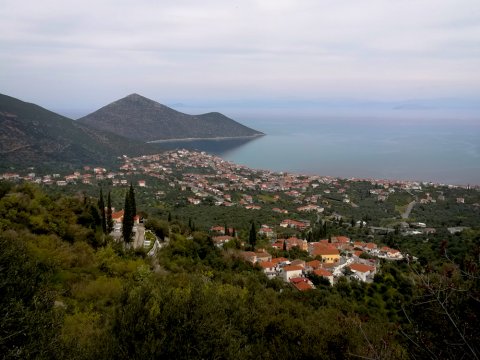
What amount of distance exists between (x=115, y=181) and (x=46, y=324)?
46.7 metres

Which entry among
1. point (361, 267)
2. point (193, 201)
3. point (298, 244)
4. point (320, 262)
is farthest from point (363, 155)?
point (361, 267)

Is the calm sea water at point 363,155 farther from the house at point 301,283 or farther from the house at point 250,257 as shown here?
the house at point 301,283

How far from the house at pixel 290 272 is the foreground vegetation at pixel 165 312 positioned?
575 cm

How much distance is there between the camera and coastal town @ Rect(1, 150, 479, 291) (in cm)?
2114

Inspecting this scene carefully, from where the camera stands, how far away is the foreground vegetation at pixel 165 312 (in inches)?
111

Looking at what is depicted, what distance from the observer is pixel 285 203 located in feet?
160

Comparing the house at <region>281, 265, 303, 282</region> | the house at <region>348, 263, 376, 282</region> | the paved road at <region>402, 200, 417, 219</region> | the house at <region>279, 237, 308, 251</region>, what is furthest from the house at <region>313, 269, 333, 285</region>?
the paved road at <region>402, 200, 417, 219</region>

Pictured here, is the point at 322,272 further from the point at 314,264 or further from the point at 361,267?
the point at 361,267

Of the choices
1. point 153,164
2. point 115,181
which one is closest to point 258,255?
point 115,181

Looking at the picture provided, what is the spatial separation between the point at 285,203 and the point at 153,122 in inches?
3108

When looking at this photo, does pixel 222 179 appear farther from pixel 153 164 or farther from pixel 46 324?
pixel 46 324

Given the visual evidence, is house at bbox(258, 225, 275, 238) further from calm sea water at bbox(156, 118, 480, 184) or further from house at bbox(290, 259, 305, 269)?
calm sea water at bbox(156, 118, 480, 184)

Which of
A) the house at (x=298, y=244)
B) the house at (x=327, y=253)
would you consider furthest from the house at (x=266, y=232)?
the house at (x=327, y=253)

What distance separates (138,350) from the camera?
4961mm
